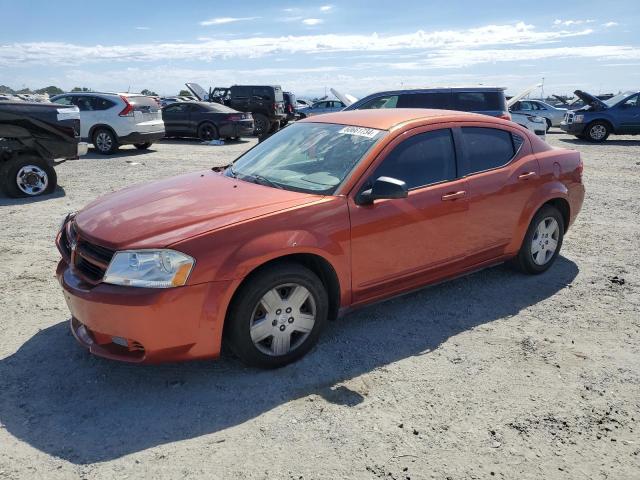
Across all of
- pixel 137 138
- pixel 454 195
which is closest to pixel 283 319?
pixel 454 195

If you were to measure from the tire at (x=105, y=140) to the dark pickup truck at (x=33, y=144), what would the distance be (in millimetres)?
5627

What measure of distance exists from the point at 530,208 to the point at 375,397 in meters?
2.54

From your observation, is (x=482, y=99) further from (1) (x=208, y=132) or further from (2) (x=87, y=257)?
(1) (x=208, y=132)

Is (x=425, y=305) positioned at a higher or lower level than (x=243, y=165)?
lower

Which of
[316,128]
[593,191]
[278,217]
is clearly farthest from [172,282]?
[593,191]

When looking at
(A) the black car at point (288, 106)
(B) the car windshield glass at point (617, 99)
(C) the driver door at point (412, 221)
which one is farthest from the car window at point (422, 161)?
(A) the black car at point (288, 106)

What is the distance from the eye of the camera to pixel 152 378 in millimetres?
3422

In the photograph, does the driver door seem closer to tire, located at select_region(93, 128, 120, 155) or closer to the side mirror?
the side mirror

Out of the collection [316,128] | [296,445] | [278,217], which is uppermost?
[316,128]

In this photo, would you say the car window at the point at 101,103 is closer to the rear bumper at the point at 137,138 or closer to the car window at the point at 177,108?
the rear bumper at the point at 137,138

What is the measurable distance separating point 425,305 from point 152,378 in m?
2.26

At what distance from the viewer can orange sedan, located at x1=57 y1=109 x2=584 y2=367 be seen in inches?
121

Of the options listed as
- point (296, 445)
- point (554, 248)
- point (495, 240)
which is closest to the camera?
point (296, 445)

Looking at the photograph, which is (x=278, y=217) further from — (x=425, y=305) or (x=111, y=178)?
(x=111, y=178)
